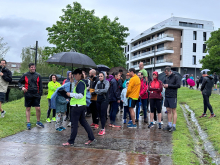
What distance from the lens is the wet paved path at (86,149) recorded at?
4.68m

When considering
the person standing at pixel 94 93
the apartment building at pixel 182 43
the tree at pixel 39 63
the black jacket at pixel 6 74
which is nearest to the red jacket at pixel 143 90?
the person standing at pixel 94 93

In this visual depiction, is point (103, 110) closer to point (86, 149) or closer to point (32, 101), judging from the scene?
point (86, 149)

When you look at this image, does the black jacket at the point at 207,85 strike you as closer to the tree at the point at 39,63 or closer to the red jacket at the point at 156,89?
the red jacket at the point at 156,89

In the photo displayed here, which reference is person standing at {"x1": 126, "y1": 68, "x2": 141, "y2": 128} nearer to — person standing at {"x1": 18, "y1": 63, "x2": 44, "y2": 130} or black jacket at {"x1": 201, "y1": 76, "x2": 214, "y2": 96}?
person standing at {"x1": 18, "y1": 63, "x2": 44, "y2": 130}

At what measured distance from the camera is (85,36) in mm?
25656

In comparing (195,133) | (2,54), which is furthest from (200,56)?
(195,133)

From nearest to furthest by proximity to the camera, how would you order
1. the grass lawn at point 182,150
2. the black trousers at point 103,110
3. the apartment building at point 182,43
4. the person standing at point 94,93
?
the grass lawn at point 182,150, the black trousers at point 103,110, the person standing at point 94,93, the apartment building at point 182,43

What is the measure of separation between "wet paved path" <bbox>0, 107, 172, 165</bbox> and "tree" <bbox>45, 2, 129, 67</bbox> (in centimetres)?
1806

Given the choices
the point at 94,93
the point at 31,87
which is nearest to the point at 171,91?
the point at 94,93

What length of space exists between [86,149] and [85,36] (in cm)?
2135

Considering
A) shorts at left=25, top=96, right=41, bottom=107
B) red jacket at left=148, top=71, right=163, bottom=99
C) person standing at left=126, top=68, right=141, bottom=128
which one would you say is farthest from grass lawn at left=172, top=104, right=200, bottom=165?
shorts at left=25, top=96, right=41, bottom=107

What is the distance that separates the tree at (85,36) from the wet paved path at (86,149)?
18.1m

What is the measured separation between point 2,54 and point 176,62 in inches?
1624

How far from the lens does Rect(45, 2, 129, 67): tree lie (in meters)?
25.0
